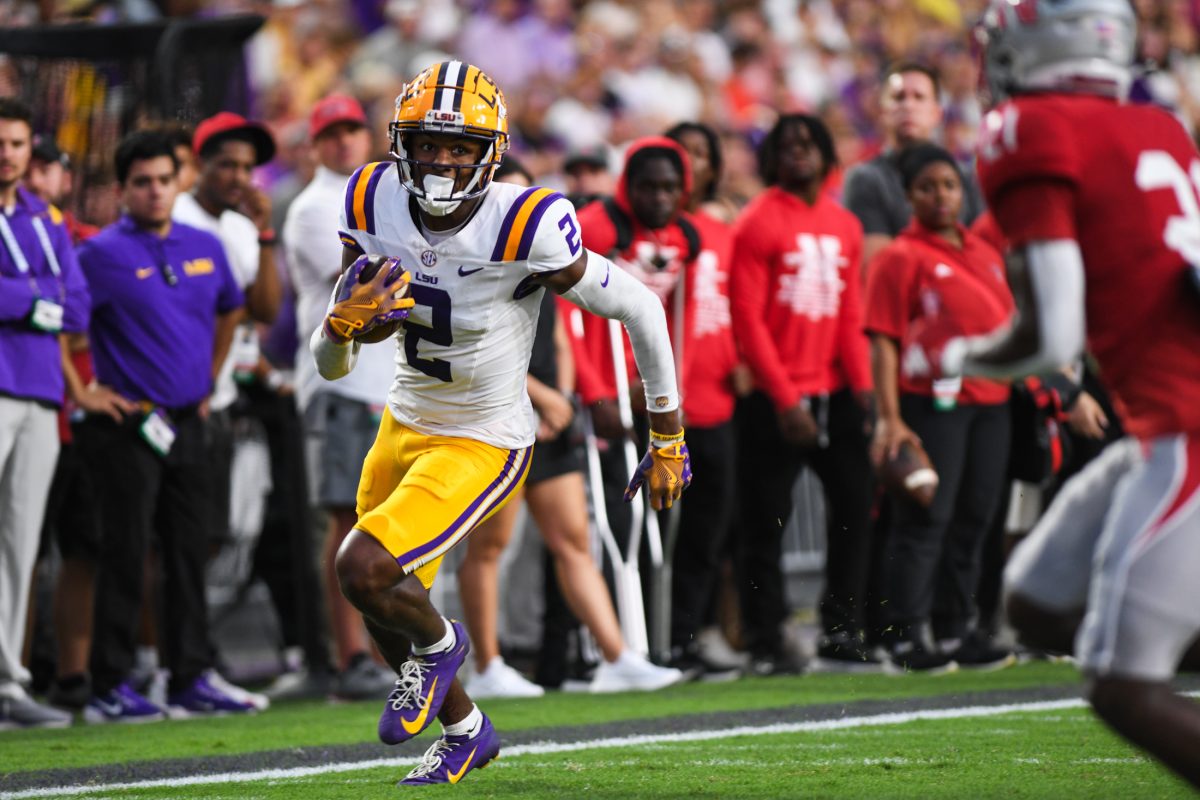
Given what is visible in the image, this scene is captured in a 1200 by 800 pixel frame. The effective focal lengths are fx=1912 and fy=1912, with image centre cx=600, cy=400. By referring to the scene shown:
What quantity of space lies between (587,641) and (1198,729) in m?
5.34

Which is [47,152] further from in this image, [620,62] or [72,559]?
[620,62]

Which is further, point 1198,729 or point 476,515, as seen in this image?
point 476,515

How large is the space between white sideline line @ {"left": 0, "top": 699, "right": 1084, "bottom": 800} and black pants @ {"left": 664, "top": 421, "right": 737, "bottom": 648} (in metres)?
1.86

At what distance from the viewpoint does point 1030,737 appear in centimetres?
596

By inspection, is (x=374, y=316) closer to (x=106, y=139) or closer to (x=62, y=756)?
(x=62, y=756)

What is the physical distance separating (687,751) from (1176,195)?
106 inches

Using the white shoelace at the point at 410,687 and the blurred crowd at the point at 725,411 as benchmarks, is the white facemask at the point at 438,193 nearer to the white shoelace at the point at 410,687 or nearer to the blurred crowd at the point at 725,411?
the white shoelace at the point at 410,687

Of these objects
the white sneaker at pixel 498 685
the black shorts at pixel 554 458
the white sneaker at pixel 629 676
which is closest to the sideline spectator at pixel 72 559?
the white sneaker at pixel 498 685

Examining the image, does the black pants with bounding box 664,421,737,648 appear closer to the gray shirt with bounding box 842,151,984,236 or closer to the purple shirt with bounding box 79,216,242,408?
the gray shirt with bounding box 842,151,984,236

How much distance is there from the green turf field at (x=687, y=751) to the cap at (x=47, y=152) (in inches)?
97.5

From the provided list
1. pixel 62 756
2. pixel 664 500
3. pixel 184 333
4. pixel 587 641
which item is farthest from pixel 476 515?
pixel 587 641

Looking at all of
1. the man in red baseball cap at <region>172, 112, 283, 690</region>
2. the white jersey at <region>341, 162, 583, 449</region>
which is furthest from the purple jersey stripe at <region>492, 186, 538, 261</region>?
the man in red baseball cap at <region>172, 112, 283, 690</region>

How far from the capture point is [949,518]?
8062mm

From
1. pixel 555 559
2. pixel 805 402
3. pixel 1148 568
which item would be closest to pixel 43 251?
pixel 555 559
